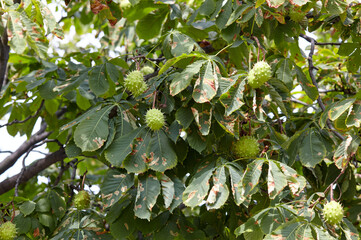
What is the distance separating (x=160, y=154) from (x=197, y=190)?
245 mm

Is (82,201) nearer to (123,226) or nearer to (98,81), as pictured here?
(123,226)

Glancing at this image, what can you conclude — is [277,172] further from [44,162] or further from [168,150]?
[44,162]

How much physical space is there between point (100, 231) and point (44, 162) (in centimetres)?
108

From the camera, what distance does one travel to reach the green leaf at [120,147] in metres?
2.00

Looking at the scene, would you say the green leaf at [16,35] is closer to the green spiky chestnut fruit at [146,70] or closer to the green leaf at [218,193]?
the green leaf at [218,193]

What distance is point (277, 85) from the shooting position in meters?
2.21

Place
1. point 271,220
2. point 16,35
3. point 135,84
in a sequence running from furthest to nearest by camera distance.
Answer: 1. point 135,84
2. point 271,220
3. point 16,35

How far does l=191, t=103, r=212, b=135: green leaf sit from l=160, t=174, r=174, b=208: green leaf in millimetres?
279

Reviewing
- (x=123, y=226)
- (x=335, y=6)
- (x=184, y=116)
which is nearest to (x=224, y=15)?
(x=335, y=6)

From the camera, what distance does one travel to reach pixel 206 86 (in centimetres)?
195

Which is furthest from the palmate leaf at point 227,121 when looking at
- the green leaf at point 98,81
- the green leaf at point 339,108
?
the green leaf at point 98,81

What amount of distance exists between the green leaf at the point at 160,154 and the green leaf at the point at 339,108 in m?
0.77

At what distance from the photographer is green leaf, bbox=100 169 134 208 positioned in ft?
6.60

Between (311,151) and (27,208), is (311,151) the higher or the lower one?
the higher one
